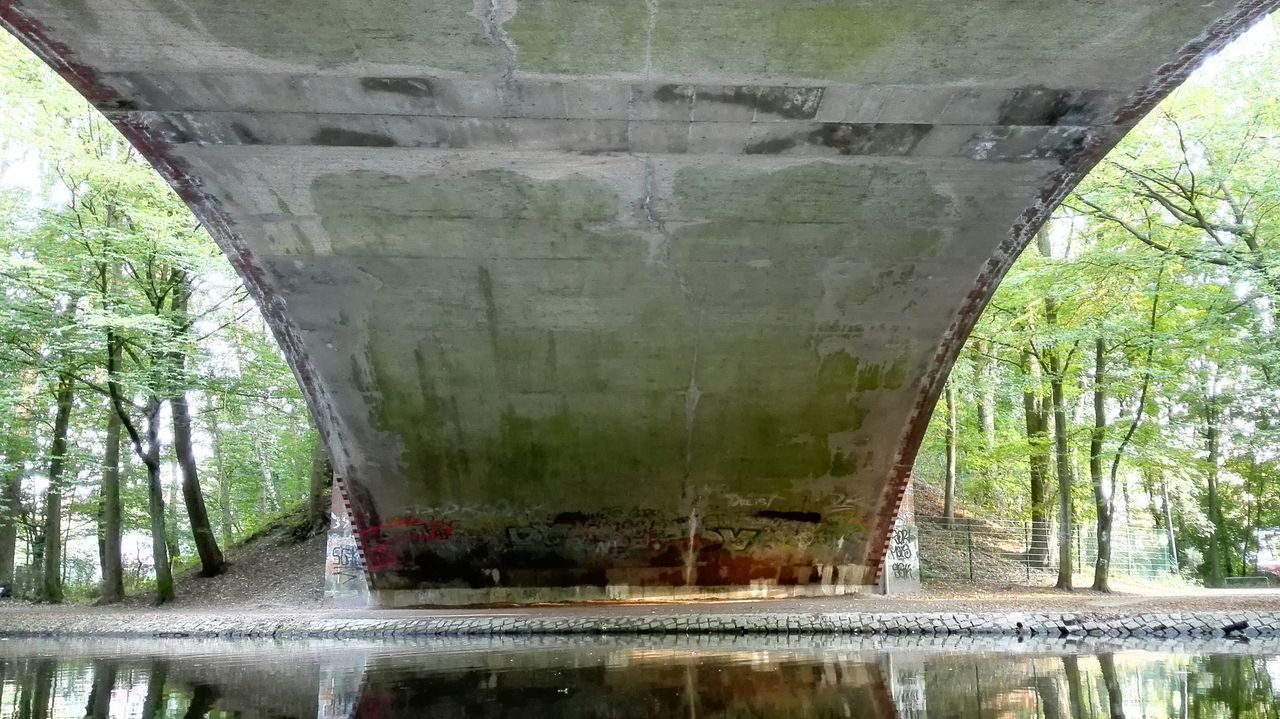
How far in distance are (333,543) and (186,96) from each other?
833 centimetres

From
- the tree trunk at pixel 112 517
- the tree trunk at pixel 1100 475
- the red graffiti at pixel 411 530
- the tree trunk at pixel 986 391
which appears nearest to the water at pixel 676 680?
the red graffiti at pixel 411 530

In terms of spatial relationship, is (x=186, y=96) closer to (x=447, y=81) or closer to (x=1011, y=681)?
(x=447, y=81)

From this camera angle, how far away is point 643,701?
479 cm

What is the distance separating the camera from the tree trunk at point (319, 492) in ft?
60.1

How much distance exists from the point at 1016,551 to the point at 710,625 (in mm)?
12034

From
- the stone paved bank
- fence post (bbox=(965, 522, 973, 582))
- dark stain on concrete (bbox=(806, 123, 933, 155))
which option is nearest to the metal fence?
fence post (bbox=(965, 522, 973, 582))

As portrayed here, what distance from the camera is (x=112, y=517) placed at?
51.6 ft

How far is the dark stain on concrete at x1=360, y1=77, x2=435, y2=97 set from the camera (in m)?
6.72

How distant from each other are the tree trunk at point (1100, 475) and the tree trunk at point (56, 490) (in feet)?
58.3

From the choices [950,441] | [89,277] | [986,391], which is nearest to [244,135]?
[89,277]

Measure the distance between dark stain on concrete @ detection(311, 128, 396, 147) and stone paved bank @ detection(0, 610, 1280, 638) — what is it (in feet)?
15.9

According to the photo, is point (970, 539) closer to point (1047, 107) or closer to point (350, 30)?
point (1047, 107)

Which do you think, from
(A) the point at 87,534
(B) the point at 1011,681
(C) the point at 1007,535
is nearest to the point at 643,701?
(B) the point at 1011,681

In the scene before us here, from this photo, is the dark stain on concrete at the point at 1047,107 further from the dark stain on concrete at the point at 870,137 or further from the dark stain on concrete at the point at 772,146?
the dark stain on concrete at the point at 772,146
